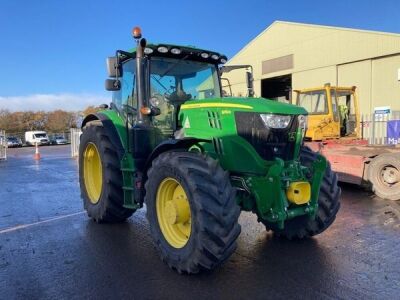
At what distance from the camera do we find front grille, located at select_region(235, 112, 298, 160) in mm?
4555

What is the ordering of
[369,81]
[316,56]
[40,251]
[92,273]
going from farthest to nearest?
1. [316,56]
2. [369,81]
3. [40,251]
4. [92,273]

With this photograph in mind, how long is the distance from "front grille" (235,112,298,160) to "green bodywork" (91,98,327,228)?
2.2 inches

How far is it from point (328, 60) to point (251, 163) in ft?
65.6

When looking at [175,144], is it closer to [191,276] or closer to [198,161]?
[198,161]

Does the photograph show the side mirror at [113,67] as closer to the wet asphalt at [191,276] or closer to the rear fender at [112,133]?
the rear fender at [112,133]

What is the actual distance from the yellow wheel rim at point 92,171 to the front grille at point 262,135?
11.1ft

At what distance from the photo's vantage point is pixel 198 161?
4.34 m

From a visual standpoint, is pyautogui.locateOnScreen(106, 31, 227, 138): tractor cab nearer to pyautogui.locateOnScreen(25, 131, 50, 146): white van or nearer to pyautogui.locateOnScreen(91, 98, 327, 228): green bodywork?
pyautogui.locateOnScreen(91, 98, 327, 228): green bodywork

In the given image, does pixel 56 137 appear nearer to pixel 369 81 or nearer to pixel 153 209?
pixel 369 81

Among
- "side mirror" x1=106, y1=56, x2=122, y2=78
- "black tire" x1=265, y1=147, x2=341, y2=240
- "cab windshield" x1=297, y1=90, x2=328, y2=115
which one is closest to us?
"black tire" x1=265, y1=147, x2=341, y2=240

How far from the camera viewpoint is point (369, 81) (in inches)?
827

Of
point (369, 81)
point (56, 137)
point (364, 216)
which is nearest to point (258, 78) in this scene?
point (369, 81)

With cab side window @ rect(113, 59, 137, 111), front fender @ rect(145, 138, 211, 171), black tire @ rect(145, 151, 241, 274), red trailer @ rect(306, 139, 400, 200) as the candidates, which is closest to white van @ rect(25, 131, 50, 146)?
red trailer @ rect(306, 139, 400, 200)

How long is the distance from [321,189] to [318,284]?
156 centimetres
